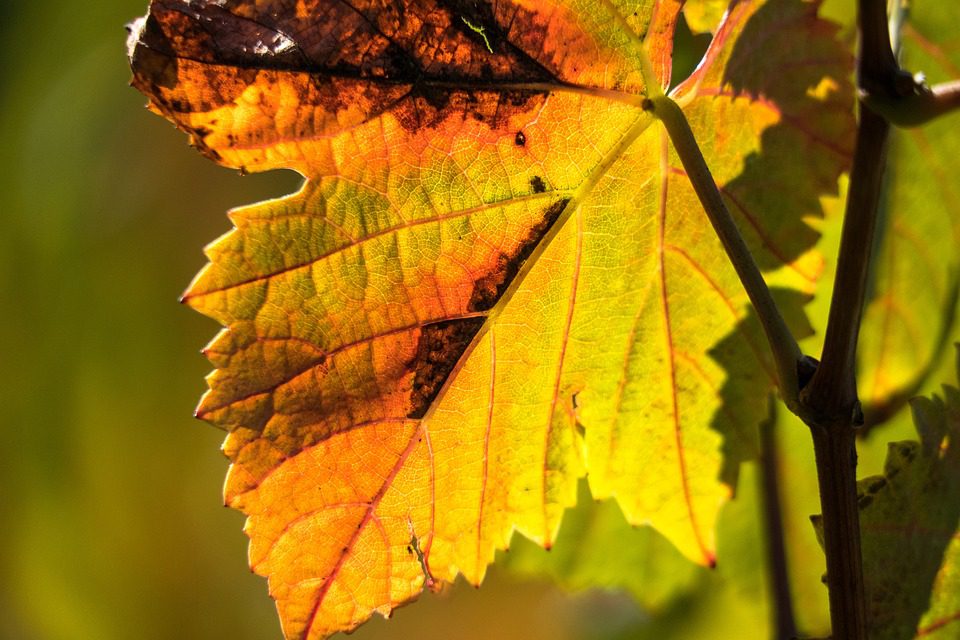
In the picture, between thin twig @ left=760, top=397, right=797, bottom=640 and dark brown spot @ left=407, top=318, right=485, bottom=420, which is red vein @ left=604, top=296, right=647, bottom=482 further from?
thin twig @ left=760, top=397, right=797, bottom=640

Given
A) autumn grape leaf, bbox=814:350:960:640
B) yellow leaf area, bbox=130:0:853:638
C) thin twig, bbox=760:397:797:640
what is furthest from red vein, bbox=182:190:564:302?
thin twig, bbox=760:397:797:640

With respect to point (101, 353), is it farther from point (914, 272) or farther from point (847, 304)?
point (847, 304)

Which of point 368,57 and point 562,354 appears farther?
point 562,354

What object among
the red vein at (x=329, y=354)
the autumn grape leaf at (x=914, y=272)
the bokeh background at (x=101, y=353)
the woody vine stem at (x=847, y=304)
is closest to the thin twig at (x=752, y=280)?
the woody vine stem at (x=847, y=304)

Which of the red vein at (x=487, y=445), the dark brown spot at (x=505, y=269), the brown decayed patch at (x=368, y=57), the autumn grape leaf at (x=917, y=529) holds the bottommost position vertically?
the autumn grape leaf at (x=917, y=529)

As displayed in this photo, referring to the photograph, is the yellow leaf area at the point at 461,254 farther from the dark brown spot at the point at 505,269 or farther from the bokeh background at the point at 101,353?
the bokeh background at the point at 101,353

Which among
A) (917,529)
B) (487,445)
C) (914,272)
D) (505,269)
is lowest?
(917,529)

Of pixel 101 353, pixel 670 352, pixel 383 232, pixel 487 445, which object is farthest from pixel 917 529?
pixel 101 353

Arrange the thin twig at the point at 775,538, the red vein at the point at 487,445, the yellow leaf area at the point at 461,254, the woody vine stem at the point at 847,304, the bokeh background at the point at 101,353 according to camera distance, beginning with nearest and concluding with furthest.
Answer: the woody vine stem at the point at 847,304, the yellow leaf area at the point at 461,254, the red vein at the point at 487,445, the thin twig at the point at 775,538, the bokeh background at the point at 101,353
